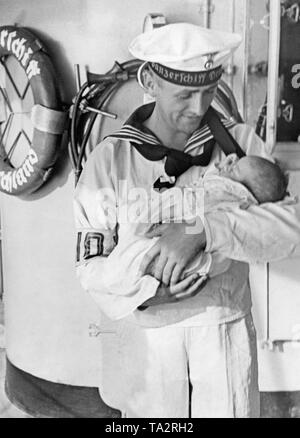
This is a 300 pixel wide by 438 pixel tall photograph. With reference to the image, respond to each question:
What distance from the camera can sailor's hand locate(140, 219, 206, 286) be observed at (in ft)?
5.94

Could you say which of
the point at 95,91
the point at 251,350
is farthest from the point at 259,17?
the point at 251,350

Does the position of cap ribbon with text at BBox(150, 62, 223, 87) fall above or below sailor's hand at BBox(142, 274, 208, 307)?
above

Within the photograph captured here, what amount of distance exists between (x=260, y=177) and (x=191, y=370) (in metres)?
0.51

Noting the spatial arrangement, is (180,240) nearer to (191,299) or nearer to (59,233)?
(191,299)

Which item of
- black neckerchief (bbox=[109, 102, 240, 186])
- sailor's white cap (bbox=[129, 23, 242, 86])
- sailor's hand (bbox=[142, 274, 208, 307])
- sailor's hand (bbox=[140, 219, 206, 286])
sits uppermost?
sailor's white cap (bbox=[129, 23, 242, 86])

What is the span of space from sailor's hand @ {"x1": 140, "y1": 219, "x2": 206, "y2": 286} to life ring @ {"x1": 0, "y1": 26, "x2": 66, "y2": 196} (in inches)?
13.0

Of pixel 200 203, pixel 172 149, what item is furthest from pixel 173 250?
pixel 172 149

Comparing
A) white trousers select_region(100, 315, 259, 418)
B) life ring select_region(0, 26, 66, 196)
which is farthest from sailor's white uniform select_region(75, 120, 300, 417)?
life ring select_region(0, 26, 66, 196)

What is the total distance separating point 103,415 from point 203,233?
0.58 m

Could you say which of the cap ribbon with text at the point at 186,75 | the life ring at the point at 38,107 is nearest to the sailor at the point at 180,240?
the cap ribbon with text at the point at 186,75

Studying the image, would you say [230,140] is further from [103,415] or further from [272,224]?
[103,415]

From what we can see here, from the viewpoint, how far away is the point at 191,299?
1848mm

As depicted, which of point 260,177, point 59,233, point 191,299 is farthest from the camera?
point 59,233

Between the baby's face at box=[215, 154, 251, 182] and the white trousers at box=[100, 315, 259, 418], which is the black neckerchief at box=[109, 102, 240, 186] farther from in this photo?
the white trousers at box=[100, 315, 259, 418]
